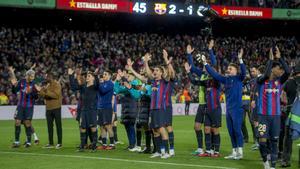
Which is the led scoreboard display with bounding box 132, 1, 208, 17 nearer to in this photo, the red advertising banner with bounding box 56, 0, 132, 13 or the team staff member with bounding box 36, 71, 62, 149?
the red advertising banner with bounding box 56, 0, 132, 13

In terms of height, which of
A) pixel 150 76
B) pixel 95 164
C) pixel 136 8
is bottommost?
pixel 95 164

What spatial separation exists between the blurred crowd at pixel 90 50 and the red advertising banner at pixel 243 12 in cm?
251

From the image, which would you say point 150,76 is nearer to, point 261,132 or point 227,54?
point 261,132

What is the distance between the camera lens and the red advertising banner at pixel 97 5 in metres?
36.4

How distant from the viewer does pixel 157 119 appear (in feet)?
45.8

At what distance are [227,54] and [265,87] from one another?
108 feet

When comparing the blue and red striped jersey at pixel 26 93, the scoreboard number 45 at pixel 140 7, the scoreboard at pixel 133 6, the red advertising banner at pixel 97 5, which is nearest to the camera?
the blue and red striped jersey at pixel 26 93

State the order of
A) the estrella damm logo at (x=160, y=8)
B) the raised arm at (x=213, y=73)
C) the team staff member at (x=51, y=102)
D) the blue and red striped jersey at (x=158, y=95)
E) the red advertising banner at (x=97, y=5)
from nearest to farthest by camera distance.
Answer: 1. the raised arm at (x=213, y=73)
2. the blue and red striped jersey at (x=158, y=95)
3. the team staff member at (x=51, y=102)
4. the red advertising banner at (x=97, y=5)
5. the estrella damm logo at (x=160, y=8)

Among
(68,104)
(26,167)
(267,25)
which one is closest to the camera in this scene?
(26,167)

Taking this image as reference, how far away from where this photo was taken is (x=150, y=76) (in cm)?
1441

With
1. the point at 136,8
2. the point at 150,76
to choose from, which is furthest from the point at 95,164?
the point at 136,8

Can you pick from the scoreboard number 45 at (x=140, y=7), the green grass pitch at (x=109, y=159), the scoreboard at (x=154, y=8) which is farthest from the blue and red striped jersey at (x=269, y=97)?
the scoreboard number 45 at (x=140, y=7)

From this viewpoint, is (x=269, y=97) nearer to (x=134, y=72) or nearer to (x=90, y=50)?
(x=134, y=72)

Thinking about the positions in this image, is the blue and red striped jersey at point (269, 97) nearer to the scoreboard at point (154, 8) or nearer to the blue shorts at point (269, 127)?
the blue shorts at point (269, 127)
